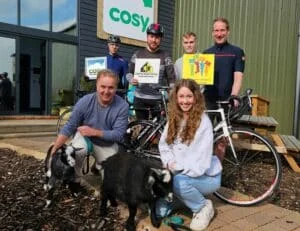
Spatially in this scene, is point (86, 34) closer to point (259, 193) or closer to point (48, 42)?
point (48, 42)

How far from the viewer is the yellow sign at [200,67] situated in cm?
441

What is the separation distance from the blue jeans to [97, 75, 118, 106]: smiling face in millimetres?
943

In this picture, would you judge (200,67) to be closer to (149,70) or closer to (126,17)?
(149,70)

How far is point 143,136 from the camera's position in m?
4.46

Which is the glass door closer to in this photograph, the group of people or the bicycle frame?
the group of people

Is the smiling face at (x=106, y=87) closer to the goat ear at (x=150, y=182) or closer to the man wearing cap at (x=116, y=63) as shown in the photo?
the goat ear at (x=150, y=182)

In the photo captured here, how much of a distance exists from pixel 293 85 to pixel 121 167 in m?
8.13

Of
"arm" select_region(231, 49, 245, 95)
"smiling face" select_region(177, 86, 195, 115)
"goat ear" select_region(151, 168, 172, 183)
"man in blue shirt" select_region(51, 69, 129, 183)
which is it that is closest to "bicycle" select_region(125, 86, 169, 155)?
"man in blue shirt" select_region(51, 69, 129, 183)

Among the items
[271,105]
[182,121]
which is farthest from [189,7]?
[182,121]

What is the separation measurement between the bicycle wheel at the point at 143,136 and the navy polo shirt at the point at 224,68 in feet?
2.36

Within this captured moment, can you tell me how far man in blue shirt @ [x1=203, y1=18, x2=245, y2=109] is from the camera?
4.39 metres

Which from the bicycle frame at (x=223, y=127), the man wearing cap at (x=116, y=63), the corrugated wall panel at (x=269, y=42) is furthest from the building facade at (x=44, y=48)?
the bicycle frame at (x=223, y=127)

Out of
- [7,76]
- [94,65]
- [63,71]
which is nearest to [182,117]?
[94,65]

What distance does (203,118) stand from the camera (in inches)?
132
